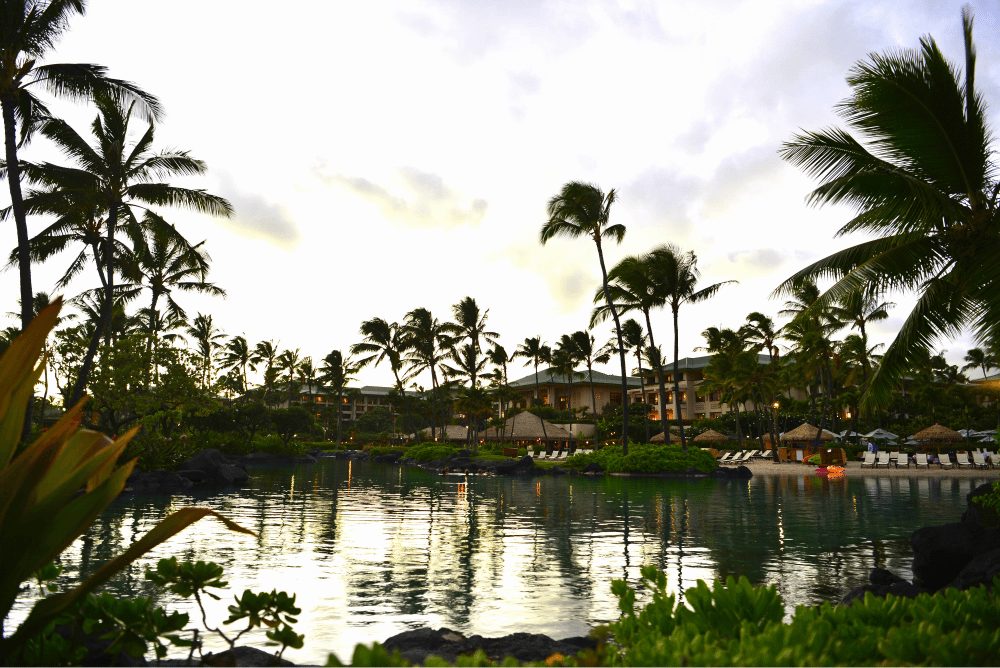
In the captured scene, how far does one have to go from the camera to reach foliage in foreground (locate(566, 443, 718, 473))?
26219 millimetres

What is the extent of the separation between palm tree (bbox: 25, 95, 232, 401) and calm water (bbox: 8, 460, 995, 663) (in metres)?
8.36

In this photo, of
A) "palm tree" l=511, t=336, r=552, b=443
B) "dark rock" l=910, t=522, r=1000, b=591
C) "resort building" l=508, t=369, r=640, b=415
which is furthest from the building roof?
"dark rock" l=910, t=522, r=1000, b=591

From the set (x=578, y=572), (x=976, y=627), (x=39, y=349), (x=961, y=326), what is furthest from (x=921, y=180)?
(x=39, y=349)

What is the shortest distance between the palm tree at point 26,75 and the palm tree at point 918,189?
16242 mm

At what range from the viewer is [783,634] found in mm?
2441

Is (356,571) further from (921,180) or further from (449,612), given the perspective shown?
(921,180)

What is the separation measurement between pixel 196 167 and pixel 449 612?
19886mm

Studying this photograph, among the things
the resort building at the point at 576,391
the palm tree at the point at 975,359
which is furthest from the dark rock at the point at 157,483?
the palm tree at the point at 975,359

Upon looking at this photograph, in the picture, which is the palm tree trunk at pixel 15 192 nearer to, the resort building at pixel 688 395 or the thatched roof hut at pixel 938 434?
the thatched roof hut at pixel 938 434

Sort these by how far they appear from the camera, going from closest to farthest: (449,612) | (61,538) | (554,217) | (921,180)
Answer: (61,538), (449,612), (921,180), (554,217)

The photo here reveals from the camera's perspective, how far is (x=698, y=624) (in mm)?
3016

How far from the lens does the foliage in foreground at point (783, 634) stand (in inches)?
92.4

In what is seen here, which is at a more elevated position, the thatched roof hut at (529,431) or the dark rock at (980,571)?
the thatched roof hut at (529,431)

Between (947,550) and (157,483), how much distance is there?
19.7 metres
